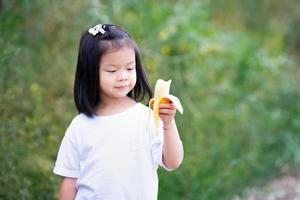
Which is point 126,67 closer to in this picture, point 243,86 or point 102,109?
point 102,109

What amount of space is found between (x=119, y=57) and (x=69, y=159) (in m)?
0.50

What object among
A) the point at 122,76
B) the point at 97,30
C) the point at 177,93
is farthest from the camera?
the point at 177,93

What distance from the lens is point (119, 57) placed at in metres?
2.60

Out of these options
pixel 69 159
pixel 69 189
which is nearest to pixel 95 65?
pixel 69 159

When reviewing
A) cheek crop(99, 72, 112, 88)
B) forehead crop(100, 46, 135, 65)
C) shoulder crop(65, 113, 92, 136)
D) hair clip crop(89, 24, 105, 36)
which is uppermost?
hair clip crop(89, 24, 105, 36)

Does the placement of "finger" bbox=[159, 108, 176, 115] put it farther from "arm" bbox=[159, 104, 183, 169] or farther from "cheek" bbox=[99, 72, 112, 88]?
"cheek" bbox=[99, 72, 112, 88]

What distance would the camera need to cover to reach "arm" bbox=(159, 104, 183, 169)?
8.12ft

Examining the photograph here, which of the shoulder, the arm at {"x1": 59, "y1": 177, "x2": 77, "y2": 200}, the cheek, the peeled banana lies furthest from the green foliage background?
the peeled banana

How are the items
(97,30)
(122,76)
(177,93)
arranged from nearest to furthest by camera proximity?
(122,76) → (97,30) → (177,93)

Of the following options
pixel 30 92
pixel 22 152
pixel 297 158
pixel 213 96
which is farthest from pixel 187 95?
pixel 22 152

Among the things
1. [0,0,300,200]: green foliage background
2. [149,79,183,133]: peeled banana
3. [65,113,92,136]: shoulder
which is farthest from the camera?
[0,0,300,200]: green foliage background

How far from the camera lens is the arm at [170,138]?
97.4 inches

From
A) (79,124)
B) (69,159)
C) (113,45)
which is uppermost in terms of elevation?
(113,45)

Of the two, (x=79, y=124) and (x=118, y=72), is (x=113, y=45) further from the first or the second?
(x=79, y=124)
